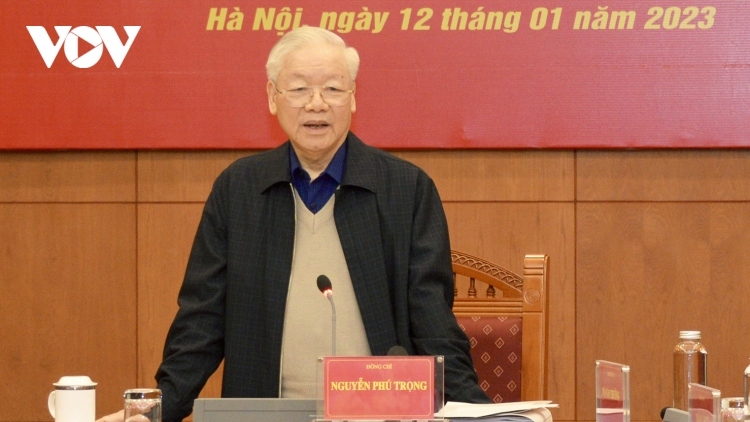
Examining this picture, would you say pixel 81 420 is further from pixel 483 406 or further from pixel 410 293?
pixel 410 293

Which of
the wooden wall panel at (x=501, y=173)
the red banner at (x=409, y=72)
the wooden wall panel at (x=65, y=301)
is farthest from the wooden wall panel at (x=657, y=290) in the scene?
the wooden wall panel at (x=65, y=301)

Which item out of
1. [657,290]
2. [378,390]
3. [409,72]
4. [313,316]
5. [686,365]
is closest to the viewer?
[378,390]

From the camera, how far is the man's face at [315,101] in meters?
2.38

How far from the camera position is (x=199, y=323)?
7.67 feet

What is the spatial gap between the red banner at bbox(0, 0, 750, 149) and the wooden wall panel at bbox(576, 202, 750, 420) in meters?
0.29

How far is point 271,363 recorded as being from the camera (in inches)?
91.7

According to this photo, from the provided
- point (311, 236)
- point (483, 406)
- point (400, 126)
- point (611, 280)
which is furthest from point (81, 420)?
point (611, 280)

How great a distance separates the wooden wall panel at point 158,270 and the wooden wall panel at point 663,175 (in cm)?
144

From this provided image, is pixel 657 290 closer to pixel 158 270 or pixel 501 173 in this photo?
pixel 501 173

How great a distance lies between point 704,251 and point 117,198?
84.3 inches

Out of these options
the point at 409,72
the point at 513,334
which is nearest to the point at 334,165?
the point at 513,334

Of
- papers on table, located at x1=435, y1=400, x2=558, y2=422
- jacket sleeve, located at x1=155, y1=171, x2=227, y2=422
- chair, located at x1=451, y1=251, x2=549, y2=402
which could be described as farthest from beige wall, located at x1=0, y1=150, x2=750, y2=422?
papers on table, located at x1=435, y1=400, x2=558, y2=422

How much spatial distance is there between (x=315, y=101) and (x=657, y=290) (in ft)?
5.93

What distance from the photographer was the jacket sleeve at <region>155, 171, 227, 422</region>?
221cm
